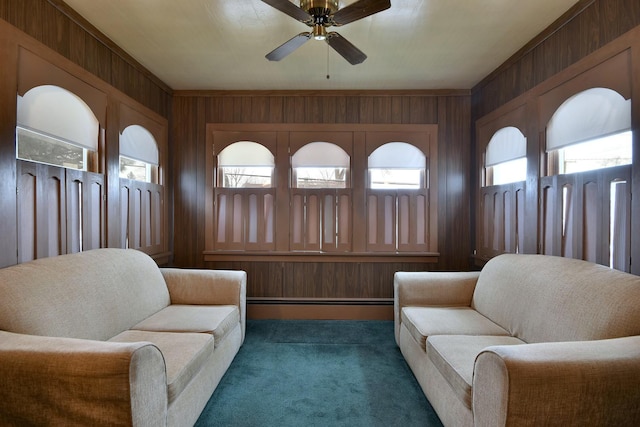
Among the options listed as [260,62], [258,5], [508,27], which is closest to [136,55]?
[260,62]

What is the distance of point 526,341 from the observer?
6.54 ft

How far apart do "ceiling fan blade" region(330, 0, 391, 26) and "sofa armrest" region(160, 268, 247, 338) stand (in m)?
2.21

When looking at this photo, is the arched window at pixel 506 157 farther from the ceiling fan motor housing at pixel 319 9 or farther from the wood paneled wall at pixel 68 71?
the wood paneled wall at pixel 68 71

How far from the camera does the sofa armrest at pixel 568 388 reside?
119cm

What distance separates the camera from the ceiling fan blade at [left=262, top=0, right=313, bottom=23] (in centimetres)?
180

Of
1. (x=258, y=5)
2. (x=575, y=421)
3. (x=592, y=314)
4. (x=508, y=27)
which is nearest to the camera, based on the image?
(x=575, y=421)

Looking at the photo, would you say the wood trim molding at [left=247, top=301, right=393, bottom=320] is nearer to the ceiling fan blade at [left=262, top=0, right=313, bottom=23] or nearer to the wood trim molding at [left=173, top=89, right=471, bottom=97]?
the wood trim molding at [left=173, top=89, right=471, bottom=97]

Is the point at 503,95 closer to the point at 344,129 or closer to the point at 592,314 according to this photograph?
the point at 344,129

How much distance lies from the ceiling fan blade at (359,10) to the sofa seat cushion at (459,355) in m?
1.99

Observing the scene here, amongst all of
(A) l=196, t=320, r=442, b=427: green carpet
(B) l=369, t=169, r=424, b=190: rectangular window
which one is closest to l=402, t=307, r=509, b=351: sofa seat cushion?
(A) l=196, t=320, r=442, b=427: green carpet

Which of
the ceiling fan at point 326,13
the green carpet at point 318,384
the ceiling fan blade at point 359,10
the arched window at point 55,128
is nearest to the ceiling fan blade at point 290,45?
the ceiling fan at point 326,13

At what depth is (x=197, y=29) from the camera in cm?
256

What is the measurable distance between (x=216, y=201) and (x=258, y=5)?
7.38 ft

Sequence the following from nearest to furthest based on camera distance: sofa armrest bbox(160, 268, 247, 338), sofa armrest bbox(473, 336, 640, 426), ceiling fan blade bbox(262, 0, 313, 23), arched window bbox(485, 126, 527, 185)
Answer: sofa armrest bbox(473, 336, 640, 426)
ceiling fan blade bbox(262, 0, 313, 23)
sofa armrest bbox(160, 268, 247, 338)
arched window bbox(485, 126, 527, 185)
